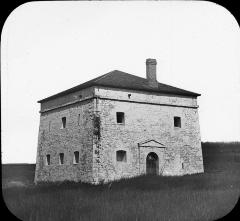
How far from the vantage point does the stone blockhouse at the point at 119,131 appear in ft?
68.6

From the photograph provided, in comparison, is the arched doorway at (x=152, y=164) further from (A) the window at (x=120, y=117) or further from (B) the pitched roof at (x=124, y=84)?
(B) the pitched roof at (x=124, y=84)

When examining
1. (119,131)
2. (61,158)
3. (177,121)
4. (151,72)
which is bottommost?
(61,158)

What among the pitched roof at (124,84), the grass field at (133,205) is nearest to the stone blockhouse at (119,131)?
the pitched roof at (124,84)

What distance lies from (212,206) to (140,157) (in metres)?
10.1

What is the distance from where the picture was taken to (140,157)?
21.9m

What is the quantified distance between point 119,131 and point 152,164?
311 cm

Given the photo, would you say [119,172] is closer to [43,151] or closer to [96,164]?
[96,164]

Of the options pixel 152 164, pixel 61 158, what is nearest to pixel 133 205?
pixel 152 164

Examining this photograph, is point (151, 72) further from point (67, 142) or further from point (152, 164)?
point (67, 142)

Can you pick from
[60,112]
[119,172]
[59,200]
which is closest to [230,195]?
[59,200]

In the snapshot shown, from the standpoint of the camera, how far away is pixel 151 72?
23.0m

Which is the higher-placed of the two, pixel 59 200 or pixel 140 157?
pixel 140 157

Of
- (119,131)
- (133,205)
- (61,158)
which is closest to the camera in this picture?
(133,205)

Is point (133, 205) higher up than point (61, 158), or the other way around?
point (61, 158)
